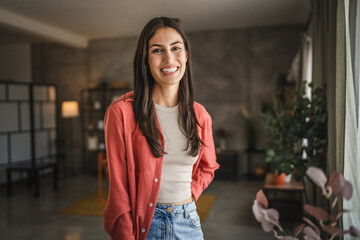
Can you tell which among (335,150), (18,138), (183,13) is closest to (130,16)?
(183,13)

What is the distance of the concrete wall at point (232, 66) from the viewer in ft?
22.1

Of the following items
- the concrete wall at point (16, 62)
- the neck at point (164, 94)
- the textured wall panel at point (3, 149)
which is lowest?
the textured wall panel at point (3, 149)

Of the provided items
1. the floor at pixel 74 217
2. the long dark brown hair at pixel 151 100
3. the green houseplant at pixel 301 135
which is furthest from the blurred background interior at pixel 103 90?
the long dark brown hair at pixel 151 100

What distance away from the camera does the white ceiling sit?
5140mm

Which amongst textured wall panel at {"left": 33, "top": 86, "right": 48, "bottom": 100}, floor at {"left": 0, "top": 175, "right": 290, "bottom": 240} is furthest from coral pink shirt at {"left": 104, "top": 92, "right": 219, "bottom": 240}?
textured wall panel at {"left": 33, "top": 86, "right": 48, "bottom": 100}

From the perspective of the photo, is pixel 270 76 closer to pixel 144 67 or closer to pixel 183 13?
pixel 183 13

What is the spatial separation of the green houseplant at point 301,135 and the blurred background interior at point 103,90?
1.18 feet

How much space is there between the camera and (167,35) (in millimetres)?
1273

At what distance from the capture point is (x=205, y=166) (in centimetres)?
159

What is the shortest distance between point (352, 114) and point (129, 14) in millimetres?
4681

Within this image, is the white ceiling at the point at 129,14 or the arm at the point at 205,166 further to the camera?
the white ceiling at the point at 129,14

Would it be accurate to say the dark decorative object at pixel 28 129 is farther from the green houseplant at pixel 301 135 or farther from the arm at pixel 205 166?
the arm at pixel 205 166

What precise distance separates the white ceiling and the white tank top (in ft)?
13.4

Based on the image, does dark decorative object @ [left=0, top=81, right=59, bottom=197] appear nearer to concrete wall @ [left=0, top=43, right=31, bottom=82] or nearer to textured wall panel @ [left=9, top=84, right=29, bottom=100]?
textured wall panel @ [left=9, top=84, right=29, bottom=100]
